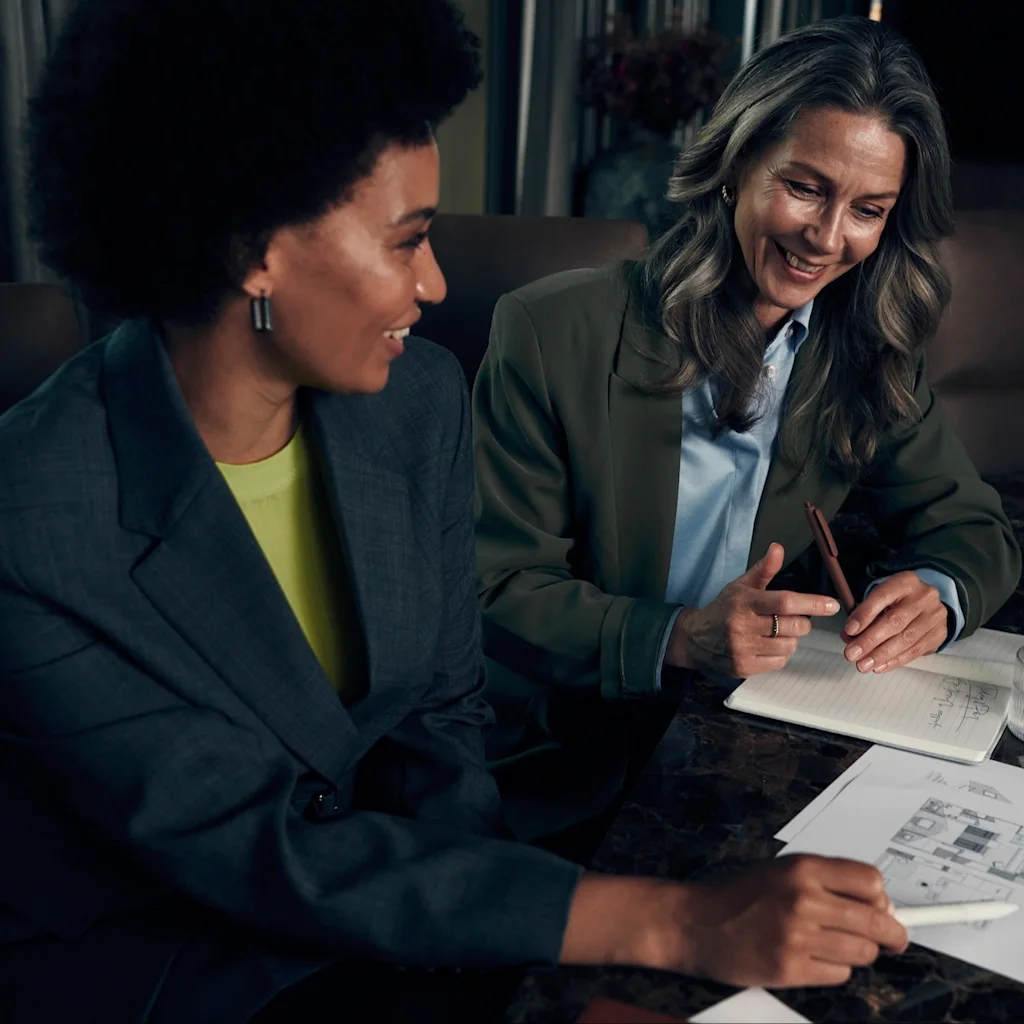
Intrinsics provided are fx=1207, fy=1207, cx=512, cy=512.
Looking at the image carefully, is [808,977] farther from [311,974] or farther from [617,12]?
[617,12]

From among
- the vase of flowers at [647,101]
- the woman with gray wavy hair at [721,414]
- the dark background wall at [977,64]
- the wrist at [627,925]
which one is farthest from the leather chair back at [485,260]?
Answer: the dark background wall at [977,64]

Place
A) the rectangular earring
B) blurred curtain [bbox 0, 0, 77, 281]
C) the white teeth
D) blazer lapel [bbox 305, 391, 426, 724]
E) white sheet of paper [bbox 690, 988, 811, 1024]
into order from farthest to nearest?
blurred curtain [bbox 0, 0, 77, 281], the white teeth, blazer lapel [bbox 305, 391, 426, 724], the rectangular earring, white sheet of paper [bbox 690, 988, 811, 1024]

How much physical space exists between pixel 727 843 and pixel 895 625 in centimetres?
42

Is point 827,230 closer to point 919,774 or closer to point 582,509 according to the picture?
point 582,509

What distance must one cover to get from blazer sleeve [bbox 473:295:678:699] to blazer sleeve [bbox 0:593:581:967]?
45 cm

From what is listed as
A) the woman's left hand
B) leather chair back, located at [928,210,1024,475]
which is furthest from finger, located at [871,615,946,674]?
leather chair back, located at [928,210,1024,475]

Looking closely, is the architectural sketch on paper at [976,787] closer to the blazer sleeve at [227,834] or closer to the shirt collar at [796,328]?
the blazer sleeve at [227,834]

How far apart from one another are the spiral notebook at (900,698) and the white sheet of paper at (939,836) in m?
0.02

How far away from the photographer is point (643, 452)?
1.49m

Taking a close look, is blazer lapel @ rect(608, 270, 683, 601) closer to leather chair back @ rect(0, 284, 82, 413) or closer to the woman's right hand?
the woman's right hand

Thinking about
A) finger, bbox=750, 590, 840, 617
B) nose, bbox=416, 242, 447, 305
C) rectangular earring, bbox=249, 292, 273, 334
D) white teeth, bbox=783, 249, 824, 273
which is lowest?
finger, bbox=750, 590, 840, 617

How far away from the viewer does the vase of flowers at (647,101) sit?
3.29 m

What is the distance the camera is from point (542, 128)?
11.6 feet

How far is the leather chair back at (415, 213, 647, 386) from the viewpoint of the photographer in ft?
5.82
